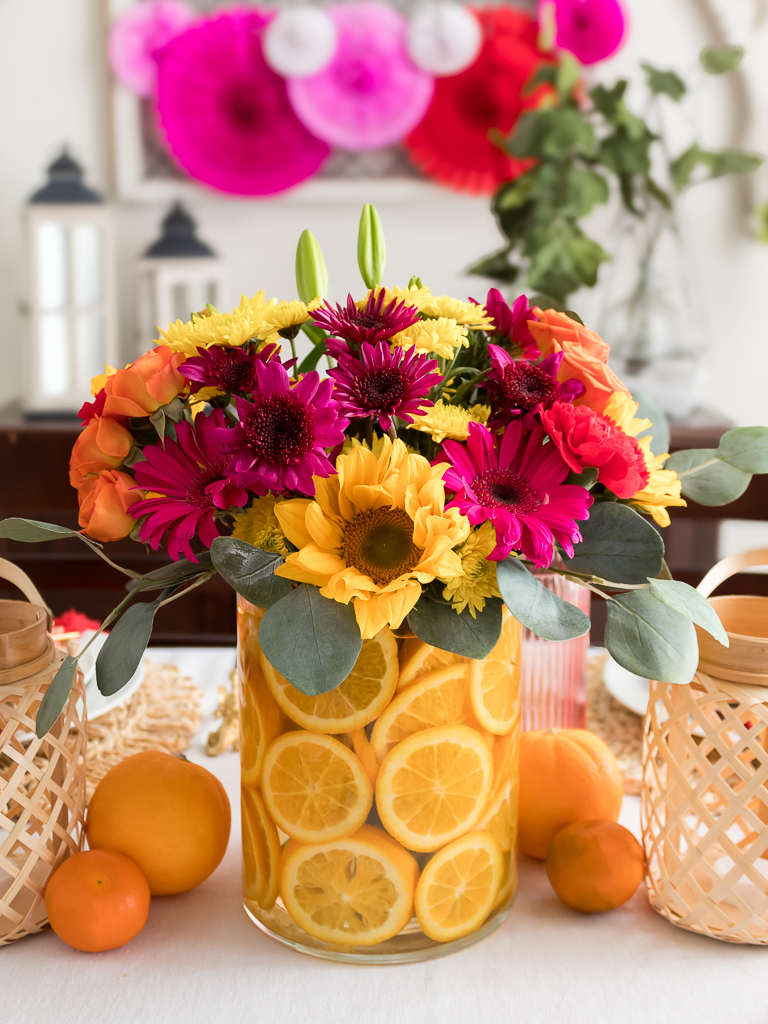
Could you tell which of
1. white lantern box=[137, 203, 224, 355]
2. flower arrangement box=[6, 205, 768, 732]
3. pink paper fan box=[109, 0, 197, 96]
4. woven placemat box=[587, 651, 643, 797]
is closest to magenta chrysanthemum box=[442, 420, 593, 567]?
flower arrangement box=[6, 205, 768, 732]

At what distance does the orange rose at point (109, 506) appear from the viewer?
0.45 metres

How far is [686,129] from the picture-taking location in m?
1.85

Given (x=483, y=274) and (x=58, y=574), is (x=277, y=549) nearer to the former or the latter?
(x=58, y=574)

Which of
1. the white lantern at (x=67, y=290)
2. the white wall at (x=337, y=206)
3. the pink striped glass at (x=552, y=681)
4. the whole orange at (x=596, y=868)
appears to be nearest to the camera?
the whole orange at (x=596, y=868)

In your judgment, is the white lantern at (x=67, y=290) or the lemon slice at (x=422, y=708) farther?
the white lantern at (x=67, y=290)

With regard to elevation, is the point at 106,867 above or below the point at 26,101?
below

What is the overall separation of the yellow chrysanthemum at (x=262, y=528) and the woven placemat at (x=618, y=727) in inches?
15.1

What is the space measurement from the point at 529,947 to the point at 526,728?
211 millimetres

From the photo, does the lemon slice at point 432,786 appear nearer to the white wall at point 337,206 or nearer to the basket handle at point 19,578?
the basket handle at point 19,578

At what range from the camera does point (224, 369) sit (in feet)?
1.45

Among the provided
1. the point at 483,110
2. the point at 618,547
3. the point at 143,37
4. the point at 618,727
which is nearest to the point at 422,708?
the point at 618,547

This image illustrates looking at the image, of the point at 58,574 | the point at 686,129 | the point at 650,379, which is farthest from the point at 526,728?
the point at 686,129

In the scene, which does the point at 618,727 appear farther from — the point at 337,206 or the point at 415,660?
the point at 337,206

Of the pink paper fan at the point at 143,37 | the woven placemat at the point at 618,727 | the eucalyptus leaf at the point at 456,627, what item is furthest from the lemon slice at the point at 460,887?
the pink paper fan at the point at 143,37
